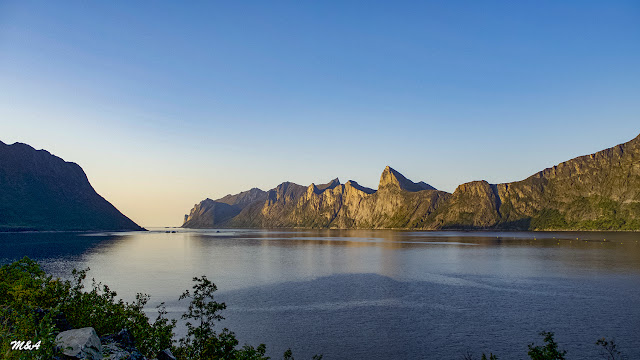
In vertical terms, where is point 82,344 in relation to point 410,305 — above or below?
above

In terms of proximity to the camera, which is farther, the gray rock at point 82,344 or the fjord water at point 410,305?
the fjord water at point 410,305

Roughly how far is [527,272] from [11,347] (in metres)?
117

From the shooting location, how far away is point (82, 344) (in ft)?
55.9

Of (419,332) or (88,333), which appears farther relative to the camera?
(419,332)

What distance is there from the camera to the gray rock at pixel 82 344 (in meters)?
16.6

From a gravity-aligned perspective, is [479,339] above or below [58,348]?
below

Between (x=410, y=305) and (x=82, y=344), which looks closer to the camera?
(x=82, y=344)

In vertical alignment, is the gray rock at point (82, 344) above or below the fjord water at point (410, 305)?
above

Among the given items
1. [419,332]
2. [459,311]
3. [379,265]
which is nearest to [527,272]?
[379,265]

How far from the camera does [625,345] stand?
43.3 metres

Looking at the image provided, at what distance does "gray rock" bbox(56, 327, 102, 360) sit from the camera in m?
16.6

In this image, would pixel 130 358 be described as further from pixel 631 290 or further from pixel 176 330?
pixel 631 290

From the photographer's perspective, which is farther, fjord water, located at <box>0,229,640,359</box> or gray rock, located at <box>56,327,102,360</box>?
fjord water, located at <box>0,229,640,359</box>

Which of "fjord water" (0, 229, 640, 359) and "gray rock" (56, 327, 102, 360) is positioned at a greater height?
"gray rock" (56, 327, 102, 360)
